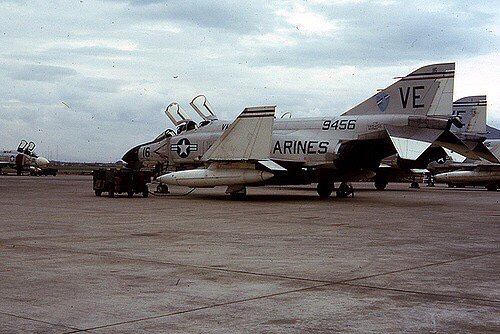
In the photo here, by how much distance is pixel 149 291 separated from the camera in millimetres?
5992

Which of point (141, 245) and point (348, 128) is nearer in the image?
point (141, 245)

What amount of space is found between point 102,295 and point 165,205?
13.9 meters

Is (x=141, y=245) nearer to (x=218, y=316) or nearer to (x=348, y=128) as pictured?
(x=218, y=316)

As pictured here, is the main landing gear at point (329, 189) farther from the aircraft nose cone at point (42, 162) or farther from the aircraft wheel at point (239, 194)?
the aircraft nose cone at point (42, 162)

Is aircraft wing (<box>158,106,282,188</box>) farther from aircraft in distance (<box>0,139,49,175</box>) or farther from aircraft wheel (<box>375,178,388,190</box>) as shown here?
aircraft in distance (<box>0,139,49,175</box>)

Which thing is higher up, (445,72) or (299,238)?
(445,72)

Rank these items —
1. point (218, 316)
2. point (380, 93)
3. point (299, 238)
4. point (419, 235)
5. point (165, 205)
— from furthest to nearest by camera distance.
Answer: point (380, 93) → point (165, 205) → point (419, 235) → point (299, 238) → point (218, 316)

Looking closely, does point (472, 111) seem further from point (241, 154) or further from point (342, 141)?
point (241, 154)

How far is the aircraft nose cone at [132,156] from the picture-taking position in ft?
99.3

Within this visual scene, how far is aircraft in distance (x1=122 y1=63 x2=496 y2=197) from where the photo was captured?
21391 mm

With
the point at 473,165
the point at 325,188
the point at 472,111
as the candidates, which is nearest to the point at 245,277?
the point at 325,188

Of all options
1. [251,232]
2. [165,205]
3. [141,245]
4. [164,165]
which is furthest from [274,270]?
[164,165]

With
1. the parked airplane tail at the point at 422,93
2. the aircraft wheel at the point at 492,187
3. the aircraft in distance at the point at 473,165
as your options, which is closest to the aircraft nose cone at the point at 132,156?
the parked airplane tail at the point at 422,93

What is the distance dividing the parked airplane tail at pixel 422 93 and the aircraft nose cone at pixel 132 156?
12920 mm
